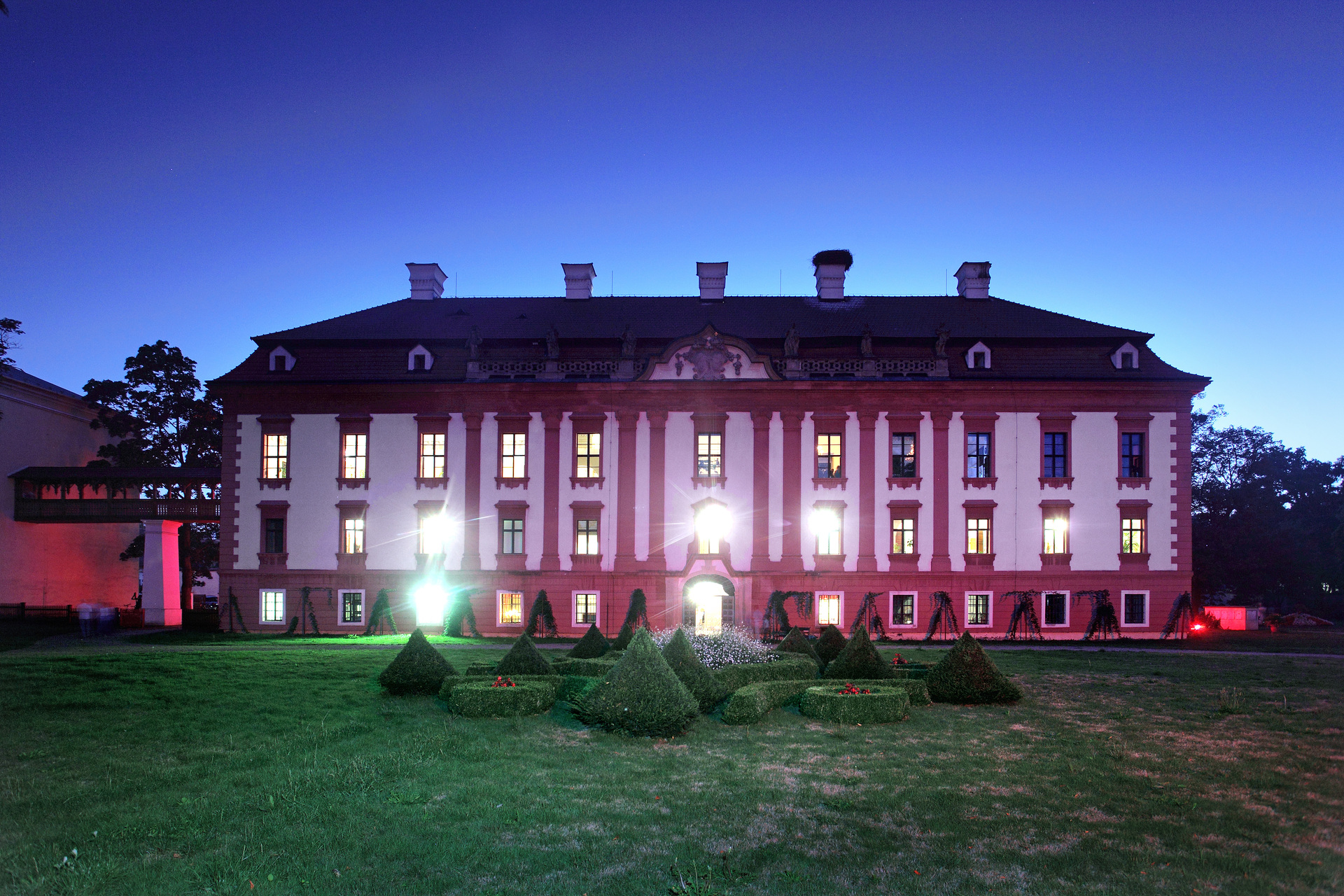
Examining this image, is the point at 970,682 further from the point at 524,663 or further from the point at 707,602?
the point at 707,602

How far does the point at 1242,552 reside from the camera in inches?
1980

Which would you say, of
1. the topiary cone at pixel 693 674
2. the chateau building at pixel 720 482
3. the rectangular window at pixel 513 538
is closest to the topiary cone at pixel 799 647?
the topiary cone at pixel 693 674

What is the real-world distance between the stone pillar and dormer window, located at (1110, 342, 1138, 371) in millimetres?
46066

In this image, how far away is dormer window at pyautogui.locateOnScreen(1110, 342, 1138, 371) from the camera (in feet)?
125

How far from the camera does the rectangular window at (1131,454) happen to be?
3794 cm

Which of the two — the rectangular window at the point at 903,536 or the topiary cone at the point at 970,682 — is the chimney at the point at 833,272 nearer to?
the rectangular window at the point at 903,536

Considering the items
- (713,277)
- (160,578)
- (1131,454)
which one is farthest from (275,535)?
(1131,454)

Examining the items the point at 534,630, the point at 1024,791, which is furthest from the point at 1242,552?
the point at 1024,791

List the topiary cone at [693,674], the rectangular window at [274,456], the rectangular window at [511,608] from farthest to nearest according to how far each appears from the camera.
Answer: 1. the rectangular window at [274,456]
2. the rectangular window at [511,608]
3. the topiary cone at [693,674]

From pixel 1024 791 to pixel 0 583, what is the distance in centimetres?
4867

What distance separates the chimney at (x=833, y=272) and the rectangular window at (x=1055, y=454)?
1274 centimetres

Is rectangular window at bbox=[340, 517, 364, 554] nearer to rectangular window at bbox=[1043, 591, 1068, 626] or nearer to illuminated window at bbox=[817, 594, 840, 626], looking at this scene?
illuminated window at bbox=[817, 594, 840, 626]

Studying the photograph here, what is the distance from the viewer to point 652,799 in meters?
12.1

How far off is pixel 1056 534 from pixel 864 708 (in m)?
24.1
